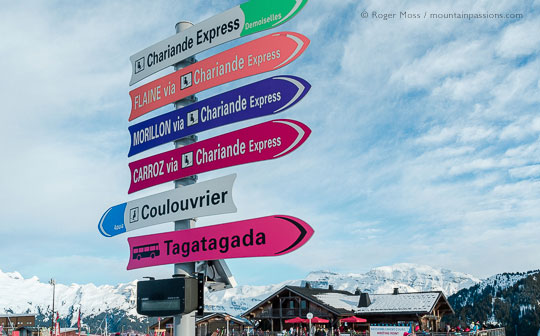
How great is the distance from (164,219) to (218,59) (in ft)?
9.85

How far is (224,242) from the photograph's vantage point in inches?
355

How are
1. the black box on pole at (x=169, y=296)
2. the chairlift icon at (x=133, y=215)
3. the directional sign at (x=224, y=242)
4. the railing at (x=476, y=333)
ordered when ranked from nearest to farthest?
the directional sign at (x=224, y=242) → the black box on pole at (x=169, y=296) → the chairlift icon at (x=133, y=215) → the railing at (x=476, y=333)

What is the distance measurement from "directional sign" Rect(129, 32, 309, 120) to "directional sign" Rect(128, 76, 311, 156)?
275 millimetres

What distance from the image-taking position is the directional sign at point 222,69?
917 cm

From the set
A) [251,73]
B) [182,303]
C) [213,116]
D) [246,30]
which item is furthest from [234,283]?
[246,30]

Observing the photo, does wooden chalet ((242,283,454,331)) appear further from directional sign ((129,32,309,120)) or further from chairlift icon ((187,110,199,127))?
chairlift icon ((187,110,199,127))

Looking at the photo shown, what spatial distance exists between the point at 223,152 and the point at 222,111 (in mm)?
767

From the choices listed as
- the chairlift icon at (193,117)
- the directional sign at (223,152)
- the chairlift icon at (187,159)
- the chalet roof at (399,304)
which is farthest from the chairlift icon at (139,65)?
the chalet roof at (399,304)

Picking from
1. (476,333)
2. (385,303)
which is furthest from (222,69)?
(385,303)

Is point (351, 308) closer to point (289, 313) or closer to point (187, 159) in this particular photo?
point (289, 313)

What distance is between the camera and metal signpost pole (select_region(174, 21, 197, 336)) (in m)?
9.23

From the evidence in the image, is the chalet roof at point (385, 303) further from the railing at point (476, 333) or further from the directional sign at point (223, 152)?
the directional sign at point (223, 152)

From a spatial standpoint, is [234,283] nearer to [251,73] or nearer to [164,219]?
[164,219]

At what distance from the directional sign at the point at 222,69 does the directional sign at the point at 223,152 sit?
1.03 metres
